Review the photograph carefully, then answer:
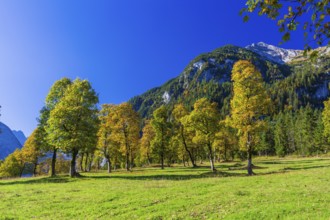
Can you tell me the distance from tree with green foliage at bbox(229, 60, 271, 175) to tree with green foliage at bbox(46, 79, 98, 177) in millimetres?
24482

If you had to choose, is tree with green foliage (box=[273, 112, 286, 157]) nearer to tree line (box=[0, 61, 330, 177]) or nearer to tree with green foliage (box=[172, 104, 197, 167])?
tree line (box=[0, 61, 330, 177])

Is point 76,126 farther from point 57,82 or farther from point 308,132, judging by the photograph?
point 308,132

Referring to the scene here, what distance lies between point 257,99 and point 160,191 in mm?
22657

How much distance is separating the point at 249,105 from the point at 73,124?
29690mm

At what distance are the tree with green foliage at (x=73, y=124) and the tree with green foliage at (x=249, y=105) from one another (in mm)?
24482

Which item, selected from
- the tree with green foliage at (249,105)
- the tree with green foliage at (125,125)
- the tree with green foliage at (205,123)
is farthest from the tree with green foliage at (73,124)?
the tree with green foliage at (249,105)

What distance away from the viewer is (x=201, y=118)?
5731 cm

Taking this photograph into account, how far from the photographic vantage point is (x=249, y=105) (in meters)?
40.5

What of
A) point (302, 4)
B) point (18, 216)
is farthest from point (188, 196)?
point (302, 4)

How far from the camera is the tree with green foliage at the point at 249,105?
132 ft

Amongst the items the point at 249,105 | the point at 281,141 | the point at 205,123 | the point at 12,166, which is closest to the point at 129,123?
the point at 205,123

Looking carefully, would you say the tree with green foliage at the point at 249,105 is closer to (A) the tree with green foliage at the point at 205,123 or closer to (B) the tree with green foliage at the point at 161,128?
(A) the tree with green foliage at the point at 205,123

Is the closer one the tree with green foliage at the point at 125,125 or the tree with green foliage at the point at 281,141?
the tree with green foliage at the point at 125,125

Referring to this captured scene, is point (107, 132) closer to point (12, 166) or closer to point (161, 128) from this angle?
point (161, 128)
